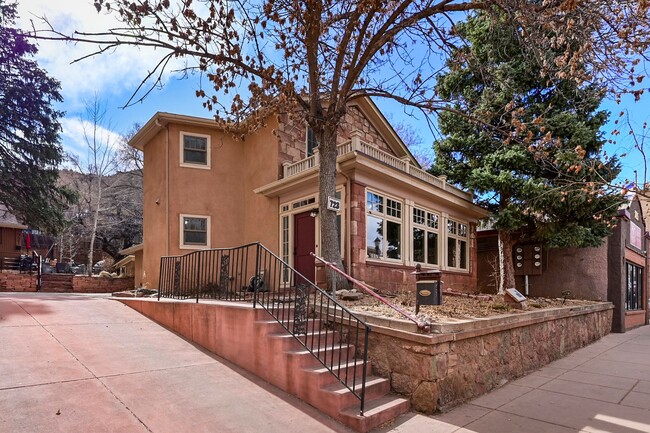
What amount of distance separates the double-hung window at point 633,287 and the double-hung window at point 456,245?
17.7 feet

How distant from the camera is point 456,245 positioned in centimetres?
1311

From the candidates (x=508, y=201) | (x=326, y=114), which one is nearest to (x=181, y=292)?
(x=326, y=114)

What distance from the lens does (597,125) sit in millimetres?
11828

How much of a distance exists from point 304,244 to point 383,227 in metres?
2.06

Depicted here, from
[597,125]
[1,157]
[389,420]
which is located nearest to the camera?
[389,420]

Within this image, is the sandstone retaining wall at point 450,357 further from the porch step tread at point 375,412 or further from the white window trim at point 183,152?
the white window trim at point 183,152

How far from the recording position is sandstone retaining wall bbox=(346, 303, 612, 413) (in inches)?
177

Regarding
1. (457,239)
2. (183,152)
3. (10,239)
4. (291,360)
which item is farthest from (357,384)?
(10,239)

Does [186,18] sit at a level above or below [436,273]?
above

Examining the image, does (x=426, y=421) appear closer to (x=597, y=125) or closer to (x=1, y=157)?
(x=597, y=125)

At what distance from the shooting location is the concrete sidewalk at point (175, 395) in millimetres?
3689

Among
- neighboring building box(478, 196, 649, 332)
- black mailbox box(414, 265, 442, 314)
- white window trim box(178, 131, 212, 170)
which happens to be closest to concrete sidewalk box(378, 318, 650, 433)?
black mailbox box(414, 265, 442, 314)

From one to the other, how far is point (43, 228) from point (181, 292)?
472 inches

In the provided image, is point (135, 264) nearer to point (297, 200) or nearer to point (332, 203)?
point (297, 200)
